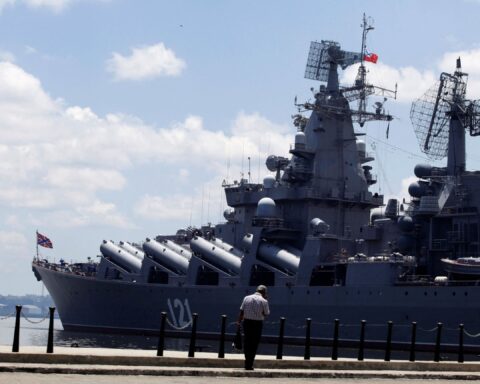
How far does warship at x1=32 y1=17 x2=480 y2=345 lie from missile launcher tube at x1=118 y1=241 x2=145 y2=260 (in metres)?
0.14

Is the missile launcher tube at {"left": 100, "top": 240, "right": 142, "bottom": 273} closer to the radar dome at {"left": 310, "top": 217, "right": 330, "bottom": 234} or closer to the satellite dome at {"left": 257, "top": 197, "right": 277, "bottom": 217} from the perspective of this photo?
the satellite dome at {"left": 257, "top": 197, "right": 277, "bottom": 217}

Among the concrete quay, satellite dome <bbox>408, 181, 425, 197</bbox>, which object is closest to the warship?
satellite dome <bbox>408, 181, 425, 197</bbox>

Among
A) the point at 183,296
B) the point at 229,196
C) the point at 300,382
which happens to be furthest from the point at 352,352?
the point at 300,382

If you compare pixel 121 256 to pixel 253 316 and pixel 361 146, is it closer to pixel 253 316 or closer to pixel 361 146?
pixel 361 146

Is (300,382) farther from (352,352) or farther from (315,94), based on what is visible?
(315,94)

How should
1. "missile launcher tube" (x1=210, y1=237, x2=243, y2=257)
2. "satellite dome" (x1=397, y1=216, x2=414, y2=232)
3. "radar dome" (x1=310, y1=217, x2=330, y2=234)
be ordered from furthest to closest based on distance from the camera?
"missile launcher tube" (x1=210, y1=237, x2=243, y2=257) → "radar dome" (x1=310, y1=217, x2=330, y2=234) → "satellite dome" (x1=397, y1=216, x2=414, y2=232)

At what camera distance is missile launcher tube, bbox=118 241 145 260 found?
63.5 meters

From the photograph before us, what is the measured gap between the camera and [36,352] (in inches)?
625

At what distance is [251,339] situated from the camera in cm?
1662

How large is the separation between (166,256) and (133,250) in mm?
5996

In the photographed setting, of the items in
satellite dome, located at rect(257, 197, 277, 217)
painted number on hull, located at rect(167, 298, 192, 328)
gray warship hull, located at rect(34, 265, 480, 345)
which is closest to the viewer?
gray warship hull, located at rect(34, 265, 480, 345)

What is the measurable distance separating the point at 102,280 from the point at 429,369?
1746 inches

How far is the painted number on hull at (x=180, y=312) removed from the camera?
5559 cm

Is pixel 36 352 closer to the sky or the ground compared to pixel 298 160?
closer to the ground
